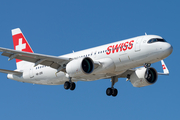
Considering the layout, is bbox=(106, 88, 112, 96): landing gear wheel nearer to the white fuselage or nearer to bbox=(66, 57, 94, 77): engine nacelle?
the white fuselage

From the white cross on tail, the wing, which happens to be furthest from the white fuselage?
the white cross on tail

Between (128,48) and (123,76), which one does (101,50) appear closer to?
(128,48)

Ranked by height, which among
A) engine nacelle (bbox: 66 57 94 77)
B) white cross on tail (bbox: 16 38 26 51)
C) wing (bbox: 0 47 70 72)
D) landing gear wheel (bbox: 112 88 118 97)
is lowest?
landing gear wheel (bbox: 112 88 118 97)

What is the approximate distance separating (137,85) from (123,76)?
258cm

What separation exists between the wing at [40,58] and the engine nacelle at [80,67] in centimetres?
178

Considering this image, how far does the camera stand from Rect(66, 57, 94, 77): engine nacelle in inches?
1406

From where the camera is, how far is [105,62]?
1414 inches

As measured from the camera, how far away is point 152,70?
40.1m

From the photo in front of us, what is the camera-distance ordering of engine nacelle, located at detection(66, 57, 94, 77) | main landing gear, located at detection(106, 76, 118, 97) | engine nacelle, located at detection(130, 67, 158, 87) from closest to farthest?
1. engine nacelle, located at detection(66, 57, 94, 77)
2. engine nacelle, located at detection(130, 67, 158, 87)
3. main landing gear, located at detection(106, 76, 118, 97)

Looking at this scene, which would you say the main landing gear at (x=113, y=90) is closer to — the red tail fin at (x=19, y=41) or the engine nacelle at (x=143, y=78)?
the engine nacelle at (x=143, y=78)

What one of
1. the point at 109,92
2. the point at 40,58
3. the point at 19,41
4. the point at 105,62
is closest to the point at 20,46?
the point at 19,41

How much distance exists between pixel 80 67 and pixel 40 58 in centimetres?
477

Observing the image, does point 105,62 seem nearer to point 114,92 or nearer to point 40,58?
point 40,58

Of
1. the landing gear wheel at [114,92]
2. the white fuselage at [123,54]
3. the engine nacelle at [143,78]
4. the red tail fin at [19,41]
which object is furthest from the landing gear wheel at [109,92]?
the red tail fin at [19,41]
